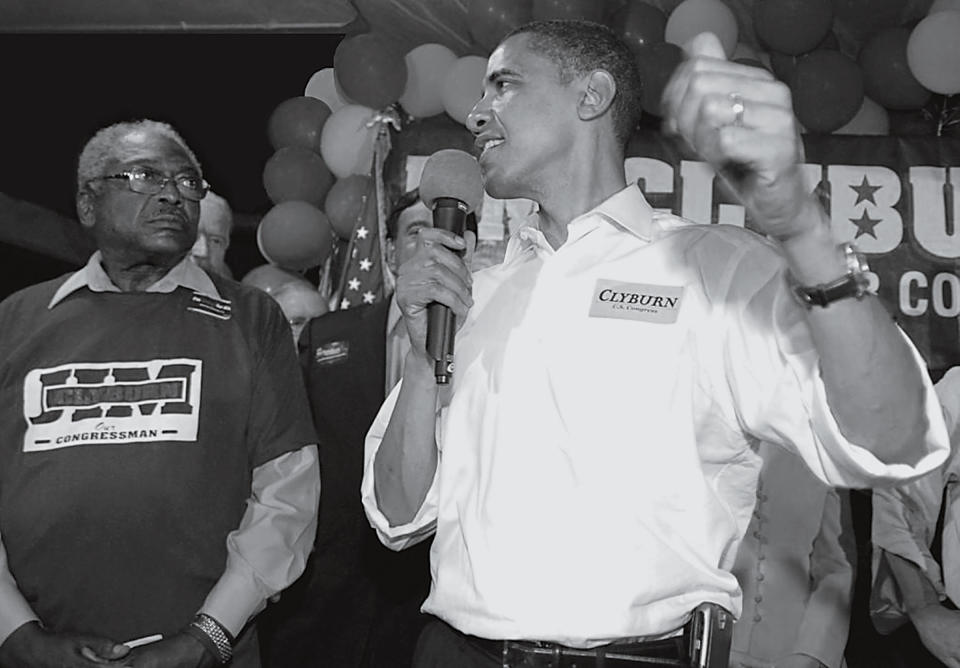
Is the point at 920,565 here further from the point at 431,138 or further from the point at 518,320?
the point at 431,138

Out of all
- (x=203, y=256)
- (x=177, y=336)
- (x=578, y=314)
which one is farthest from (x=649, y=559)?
(x=203, y=256)

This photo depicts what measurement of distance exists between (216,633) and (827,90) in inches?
105

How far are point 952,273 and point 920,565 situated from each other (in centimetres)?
141

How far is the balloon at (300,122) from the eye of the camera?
4562 mm

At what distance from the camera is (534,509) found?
1764 millimetres

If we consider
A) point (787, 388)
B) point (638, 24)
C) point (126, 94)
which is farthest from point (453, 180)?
point (126, 94)

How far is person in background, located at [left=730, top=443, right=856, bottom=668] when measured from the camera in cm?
276

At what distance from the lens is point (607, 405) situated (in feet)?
5.89

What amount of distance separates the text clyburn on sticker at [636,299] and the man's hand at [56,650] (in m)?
1.20

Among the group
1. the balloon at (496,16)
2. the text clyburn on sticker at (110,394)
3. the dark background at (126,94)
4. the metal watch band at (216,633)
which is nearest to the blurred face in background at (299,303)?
the balloon at (496,16)

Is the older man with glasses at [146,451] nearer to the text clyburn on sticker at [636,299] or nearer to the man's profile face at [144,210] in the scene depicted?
the man's profile face at [144,210]

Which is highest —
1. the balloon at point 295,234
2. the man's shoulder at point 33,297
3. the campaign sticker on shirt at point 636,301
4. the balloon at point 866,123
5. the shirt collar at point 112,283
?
the balloon at point 866,123

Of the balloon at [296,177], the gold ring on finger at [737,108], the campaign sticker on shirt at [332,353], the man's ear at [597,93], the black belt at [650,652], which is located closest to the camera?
the gold ring on finger at [737,108]

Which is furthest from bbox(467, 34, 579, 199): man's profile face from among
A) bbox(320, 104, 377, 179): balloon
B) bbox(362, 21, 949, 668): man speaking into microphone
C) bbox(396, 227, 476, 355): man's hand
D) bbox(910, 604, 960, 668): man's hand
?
bbox(320, 104, 377, 179): balloon
